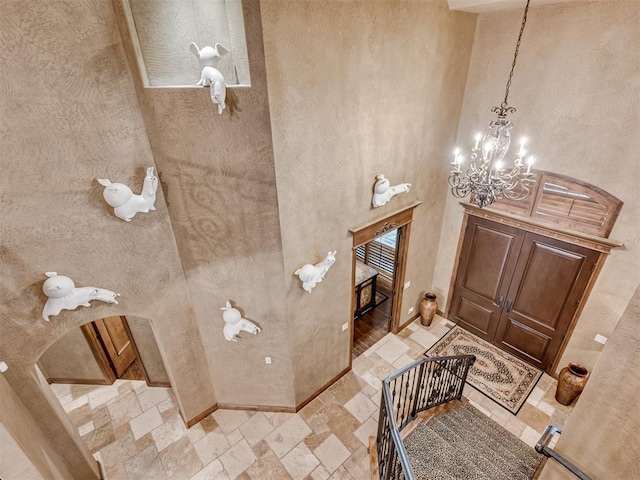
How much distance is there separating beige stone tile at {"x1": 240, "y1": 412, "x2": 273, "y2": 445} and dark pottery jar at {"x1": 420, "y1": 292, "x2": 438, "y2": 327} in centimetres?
350

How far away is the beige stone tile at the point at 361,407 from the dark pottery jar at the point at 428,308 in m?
2.12

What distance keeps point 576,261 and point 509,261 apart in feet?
2.95

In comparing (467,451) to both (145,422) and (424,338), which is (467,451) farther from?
(145,422)

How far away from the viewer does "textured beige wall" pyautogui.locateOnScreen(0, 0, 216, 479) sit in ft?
8.30

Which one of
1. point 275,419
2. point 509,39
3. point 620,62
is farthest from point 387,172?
point 275,419

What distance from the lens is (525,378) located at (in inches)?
219

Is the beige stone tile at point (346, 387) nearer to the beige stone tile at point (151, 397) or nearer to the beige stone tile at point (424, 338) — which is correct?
the beige stone tile at point (424, 338)

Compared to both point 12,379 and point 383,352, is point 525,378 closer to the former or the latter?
point 383,352

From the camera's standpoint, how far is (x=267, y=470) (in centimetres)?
432

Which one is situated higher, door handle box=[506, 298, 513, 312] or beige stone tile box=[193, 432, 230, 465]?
door handle box=[506, 298, 513, 312]

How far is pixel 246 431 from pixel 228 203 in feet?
11.2

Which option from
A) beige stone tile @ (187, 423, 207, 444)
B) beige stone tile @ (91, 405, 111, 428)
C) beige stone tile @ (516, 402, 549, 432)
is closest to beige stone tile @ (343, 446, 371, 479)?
beige stone tile @ (187, 423, 207, 444)

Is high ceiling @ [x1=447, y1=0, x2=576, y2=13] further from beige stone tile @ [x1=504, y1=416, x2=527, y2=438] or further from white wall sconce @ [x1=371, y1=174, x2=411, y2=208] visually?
beige stone tile @ [x1=504, y1=416, x2=527, y2=438]

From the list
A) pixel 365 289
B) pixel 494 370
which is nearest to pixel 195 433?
pixel 365 289
